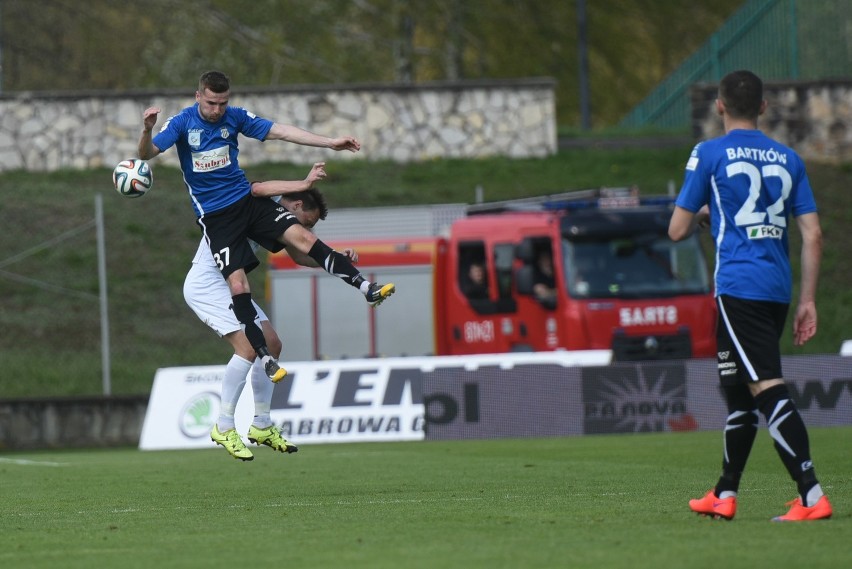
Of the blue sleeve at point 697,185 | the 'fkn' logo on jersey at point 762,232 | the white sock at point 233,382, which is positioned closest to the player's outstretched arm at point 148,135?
the white sock at point 233,382

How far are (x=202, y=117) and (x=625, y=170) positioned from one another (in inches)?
791

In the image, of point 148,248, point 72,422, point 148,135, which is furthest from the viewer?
point 148,248

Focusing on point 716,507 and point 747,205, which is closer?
point 747,205

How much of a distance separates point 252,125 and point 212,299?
137 cm

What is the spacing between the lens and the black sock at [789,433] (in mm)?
7508

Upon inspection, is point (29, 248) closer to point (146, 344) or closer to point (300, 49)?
point (146, 344)

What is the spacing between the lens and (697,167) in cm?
758

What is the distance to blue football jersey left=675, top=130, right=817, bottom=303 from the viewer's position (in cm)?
750

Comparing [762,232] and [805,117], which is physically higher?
[805,117]

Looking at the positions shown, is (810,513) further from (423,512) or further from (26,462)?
(26,462)

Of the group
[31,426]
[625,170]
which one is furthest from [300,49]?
[31,426]

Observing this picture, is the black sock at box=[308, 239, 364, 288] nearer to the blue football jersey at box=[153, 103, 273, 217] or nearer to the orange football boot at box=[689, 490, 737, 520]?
the blue football jersey at box=[153, 103, 273, 217]

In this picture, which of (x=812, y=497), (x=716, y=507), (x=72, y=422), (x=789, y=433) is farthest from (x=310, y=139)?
(x=72, y=422)

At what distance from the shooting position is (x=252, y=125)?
11398mm
